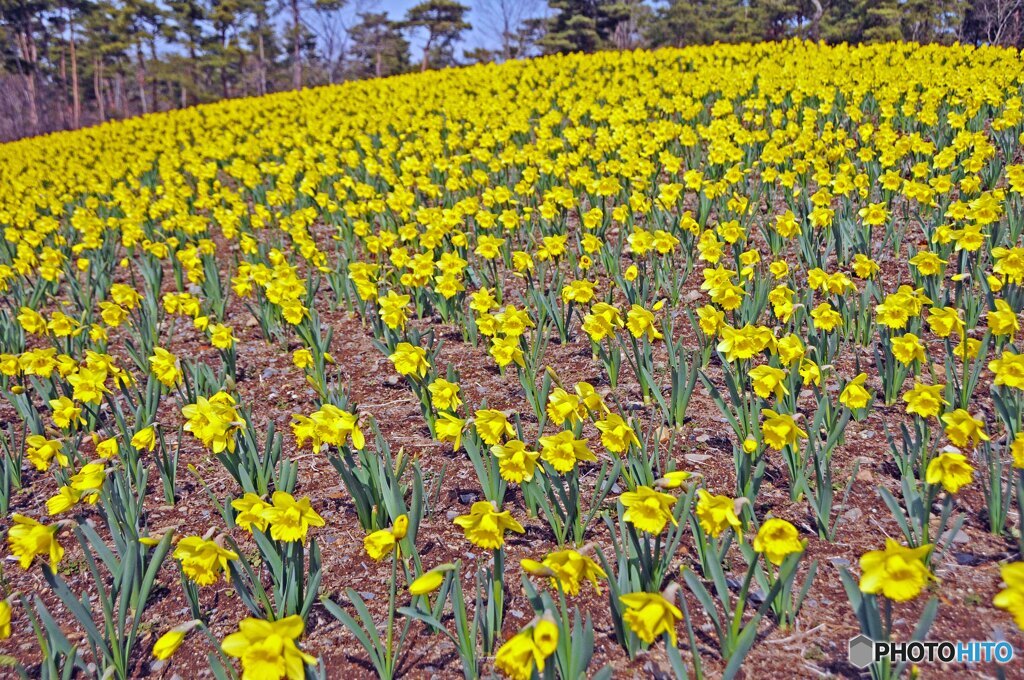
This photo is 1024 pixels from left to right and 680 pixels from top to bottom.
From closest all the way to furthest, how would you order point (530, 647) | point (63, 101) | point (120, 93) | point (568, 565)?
point (530, 647)
point (568, 565)
point (63, 101)
point (120, 93)

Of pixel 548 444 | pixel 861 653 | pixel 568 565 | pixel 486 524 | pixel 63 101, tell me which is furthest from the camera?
pixel 63 101

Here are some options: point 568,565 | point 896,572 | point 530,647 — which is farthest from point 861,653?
point 530,647

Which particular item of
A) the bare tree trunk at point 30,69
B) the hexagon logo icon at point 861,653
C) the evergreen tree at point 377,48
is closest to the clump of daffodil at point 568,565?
the hexagon logo icon at point 861,653

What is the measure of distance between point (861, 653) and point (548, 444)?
3.56ft

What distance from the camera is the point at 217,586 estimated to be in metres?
2.62

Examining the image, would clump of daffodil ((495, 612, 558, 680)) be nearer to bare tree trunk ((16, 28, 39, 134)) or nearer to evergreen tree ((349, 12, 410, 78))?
bare tree trunk ((16, 28, 39, 134))

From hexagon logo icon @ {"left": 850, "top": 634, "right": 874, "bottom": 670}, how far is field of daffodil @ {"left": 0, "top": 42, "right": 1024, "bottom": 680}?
0.03 m

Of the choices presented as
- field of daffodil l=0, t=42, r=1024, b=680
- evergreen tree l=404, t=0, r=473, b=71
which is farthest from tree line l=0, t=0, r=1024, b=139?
field of daffodil l=0, t=42, r=1024, b=680

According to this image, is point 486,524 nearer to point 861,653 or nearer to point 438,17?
point 861,653

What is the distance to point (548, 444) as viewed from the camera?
7.41 feet

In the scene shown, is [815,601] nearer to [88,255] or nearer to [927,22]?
[88,255]

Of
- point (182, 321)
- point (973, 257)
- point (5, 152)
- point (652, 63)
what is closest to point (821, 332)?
point (973, 257)

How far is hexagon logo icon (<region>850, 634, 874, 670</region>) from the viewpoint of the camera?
196cm

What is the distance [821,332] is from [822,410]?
1.03 metres
